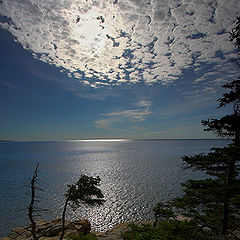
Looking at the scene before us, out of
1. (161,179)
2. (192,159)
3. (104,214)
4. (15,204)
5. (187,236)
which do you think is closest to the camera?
(187,236)

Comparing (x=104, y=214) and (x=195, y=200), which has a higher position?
(x=195, y=200)

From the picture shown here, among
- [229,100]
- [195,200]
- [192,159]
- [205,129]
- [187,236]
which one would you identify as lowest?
[187,236]

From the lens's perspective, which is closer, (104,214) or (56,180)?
(104,214)

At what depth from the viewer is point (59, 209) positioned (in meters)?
32.2

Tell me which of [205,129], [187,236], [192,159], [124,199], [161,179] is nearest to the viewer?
[187,236]

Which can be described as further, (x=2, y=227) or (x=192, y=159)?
(x=2, y=227)

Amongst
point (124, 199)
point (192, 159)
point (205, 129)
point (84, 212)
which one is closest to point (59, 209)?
point (84, 212)

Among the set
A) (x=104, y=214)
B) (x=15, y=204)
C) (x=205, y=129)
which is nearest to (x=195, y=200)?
(x=205, y=129)

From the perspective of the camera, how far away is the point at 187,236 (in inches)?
370

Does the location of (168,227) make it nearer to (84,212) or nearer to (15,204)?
(84,212)

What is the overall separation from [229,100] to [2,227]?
136 ft

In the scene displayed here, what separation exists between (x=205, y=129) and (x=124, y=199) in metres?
34.3

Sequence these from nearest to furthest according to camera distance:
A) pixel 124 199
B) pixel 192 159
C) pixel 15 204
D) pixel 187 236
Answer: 1. pixel 187 236
2. pixel 192 159
3. pixel 15 204
4. pixel 124 199

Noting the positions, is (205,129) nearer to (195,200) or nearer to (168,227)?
A: (195,200)
